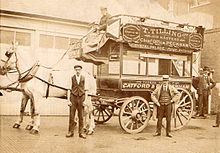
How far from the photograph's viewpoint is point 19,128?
3783 mm

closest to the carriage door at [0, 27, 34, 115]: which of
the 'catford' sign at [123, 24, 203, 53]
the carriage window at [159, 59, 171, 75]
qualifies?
the 'catford' sign at [123, 24, 203, 53]

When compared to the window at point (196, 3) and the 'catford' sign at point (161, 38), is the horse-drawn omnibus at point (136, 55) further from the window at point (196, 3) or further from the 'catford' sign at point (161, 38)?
the window at point (196, 3)

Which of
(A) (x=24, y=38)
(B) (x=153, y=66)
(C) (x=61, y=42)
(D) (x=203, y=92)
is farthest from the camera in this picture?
(B) (x=153, y=66)

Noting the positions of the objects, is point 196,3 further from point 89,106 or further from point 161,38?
point 89,106

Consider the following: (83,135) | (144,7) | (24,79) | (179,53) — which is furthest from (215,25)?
(24,79)

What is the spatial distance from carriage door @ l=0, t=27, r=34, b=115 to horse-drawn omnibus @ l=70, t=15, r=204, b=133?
62cm

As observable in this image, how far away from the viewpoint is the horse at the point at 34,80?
3.45m

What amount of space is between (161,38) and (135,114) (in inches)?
34.1

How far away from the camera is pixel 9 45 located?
3783 mm

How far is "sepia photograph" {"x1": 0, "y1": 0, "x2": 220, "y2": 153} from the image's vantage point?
3.35m

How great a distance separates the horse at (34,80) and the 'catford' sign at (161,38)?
2.44ft

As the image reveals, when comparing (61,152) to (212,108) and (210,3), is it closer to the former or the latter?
(210,3)

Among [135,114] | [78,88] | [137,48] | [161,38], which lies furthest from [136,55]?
[78,88]

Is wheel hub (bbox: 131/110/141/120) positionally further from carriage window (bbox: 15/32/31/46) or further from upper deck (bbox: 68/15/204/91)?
carriage window (bbox: 15/32/31/46)
